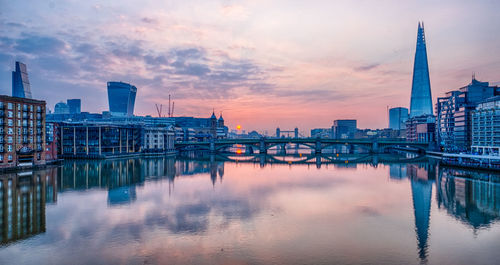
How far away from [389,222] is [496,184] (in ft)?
122

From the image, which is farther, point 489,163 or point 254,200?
point 489,163

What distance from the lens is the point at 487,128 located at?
96.4 m

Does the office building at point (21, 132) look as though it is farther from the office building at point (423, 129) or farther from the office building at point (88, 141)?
the office building at point (423, 129)

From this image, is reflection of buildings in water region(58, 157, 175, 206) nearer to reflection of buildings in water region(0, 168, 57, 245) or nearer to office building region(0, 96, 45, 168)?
reflection of buildings in water region(0, 168, 57, 245)

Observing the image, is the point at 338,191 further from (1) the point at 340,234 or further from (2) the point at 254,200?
(1) the point at 340,234

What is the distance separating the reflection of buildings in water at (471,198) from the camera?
33.2m

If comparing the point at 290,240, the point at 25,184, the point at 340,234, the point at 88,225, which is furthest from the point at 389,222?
the point at 25,184

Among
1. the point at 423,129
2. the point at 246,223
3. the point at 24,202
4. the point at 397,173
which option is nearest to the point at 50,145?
the point at 24,202

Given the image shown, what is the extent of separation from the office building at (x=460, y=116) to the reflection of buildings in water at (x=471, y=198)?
54.9 metres

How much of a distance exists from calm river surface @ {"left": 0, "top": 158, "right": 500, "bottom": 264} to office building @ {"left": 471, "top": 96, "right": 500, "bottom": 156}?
50.2 m

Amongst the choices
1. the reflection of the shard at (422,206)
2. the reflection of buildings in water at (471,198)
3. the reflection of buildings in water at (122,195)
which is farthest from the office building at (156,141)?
the reflection of buildings in water at (471,198)

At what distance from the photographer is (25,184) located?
2010 inches

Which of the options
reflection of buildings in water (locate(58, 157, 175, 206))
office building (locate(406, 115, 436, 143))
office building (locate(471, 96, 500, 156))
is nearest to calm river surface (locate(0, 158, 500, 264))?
reflection of buildings in water (locate(58, 157, 175, 206))

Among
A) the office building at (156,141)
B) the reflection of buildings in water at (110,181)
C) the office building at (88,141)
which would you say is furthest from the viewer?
the office building at (156,141)
